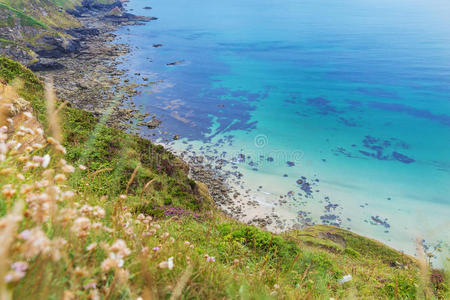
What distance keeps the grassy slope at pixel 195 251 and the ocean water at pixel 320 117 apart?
9.01ft

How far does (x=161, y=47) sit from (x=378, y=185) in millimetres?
76238

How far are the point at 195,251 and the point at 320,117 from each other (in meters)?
49.7

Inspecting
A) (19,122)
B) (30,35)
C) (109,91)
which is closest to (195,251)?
A: (19,122)

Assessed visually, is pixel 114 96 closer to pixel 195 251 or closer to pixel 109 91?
pixel 109 91

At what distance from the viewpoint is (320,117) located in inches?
1907

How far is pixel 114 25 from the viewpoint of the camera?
9762 centimetres

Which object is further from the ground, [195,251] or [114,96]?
[195,251]

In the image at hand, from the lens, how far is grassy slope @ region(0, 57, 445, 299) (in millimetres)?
2217

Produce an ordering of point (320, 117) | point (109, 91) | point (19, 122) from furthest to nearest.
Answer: point (320, 117) → point (109, 91) → point (19, 122)

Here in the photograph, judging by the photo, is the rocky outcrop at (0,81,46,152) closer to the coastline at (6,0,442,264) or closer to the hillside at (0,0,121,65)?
the coastline at (6,0,442,264)

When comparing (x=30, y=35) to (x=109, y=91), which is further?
(x=30, y=35)

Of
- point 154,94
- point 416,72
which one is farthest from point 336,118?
point 416,72

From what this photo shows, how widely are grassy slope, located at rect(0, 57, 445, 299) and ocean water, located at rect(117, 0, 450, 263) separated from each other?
2.75m

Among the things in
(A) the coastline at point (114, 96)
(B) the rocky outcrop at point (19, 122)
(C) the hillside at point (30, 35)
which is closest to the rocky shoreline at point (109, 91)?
(A) the coastline at point (114, 96)
